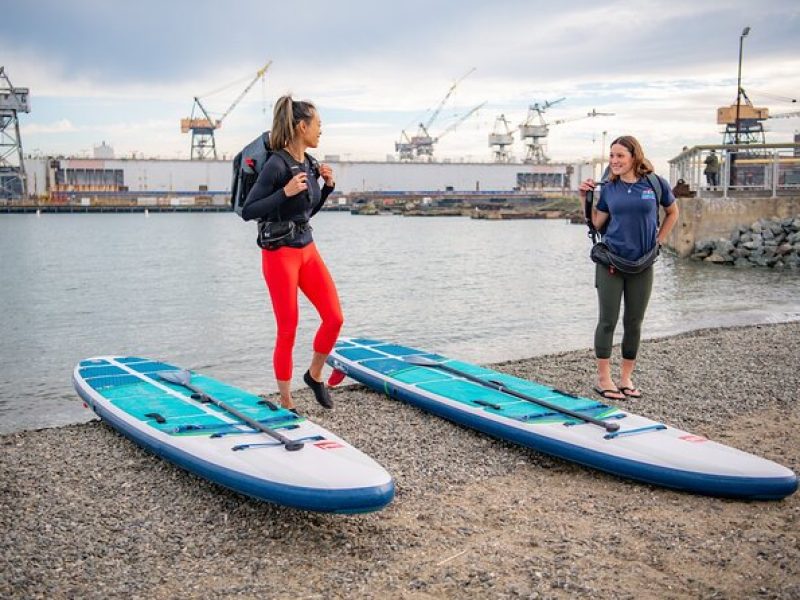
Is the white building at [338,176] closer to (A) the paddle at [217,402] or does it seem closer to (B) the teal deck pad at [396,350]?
(B) the teal deck pad at [396,350]

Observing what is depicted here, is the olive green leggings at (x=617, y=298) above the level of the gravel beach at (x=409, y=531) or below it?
above

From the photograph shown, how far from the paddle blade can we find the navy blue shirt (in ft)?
11.6

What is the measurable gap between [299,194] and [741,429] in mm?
3769

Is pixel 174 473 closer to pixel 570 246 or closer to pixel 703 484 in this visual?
pixel 703 484

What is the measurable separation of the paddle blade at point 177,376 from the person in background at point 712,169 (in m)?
22.7

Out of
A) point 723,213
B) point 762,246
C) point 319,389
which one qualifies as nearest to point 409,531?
point 319,389

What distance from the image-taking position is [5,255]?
43.6 meters

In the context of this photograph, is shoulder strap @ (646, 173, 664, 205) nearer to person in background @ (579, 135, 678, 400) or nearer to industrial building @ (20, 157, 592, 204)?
person in background @ (579, 135, 678, 400)

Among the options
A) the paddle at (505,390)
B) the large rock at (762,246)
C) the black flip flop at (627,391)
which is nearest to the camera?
the paddle at (505,390)

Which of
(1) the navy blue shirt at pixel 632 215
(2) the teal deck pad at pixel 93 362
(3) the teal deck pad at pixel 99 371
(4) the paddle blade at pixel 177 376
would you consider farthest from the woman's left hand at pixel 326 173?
(2) the teal deck pad at pixel 93 362

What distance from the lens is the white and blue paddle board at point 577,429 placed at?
15.9ft

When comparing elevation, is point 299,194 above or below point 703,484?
above

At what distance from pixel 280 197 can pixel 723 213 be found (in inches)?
906

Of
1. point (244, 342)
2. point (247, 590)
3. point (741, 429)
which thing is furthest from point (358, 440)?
point (244, 342)
